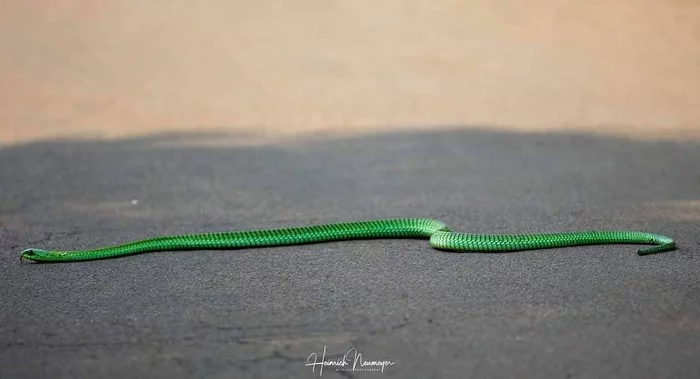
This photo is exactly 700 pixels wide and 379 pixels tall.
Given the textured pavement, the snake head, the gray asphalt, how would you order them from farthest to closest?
the snake head, the textured pavement, the gray asphalt

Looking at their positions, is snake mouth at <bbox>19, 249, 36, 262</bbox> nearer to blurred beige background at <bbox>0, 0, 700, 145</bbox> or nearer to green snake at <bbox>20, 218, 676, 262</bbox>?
green snake at <bbox>20, 218, 676, 262</bbox>

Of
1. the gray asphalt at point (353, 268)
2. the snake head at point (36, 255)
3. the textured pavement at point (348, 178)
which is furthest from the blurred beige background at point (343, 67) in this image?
the snake head at point (36, 255)

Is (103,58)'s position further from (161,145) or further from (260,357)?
(260,357)
